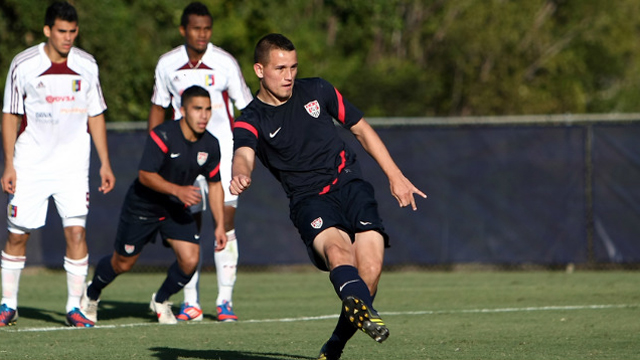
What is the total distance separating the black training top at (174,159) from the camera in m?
8.36

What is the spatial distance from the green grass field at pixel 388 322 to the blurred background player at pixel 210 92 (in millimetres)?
293

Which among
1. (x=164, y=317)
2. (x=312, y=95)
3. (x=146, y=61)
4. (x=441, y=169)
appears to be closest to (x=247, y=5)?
(x=146, y=61)

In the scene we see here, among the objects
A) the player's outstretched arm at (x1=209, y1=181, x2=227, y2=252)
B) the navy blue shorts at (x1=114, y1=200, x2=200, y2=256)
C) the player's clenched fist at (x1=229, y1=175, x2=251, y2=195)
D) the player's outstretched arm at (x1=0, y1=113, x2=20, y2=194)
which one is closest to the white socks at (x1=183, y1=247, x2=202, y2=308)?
the navy blue shorts at (x1=114, y1=200, x2=200, y2=256)

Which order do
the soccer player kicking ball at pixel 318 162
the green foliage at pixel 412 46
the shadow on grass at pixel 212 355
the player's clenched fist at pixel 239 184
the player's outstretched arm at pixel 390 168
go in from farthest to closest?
1. the green foliage at pixel 412 46
2. the shadow on grass at pixel 212 355
3. the soccer player kicking ball at pixel 318 162
4. the player's outstretched arm at pixel 390 168
5. the player's clenched fist at pixel 239 184

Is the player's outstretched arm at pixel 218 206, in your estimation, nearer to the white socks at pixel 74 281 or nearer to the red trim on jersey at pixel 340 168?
the white socks at pixel 74 281

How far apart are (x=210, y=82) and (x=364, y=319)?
4070 mm

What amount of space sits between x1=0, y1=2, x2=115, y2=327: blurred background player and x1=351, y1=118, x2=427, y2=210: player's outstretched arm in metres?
2.94

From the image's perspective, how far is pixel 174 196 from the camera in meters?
8.45

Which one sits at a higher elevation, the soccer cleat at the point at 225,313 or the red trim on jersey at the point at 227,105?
the red trim on jersey at the point at 227,105

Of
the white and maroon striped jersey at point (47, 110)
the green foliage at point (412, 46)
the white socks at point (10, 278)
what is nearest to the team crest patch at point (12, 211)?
the white and maroon striped jersey at point (47, 110)

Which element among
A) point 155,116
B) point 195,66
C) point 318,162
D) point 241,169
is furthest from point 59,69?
point 241,169

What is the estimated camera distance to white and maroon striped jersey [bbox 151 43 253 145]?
8.93 metres

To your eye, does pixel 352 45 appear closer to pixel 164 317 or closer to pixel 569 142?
pixel 569 142

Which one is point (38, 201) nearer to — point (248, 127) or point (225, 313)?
point (225, 313)
